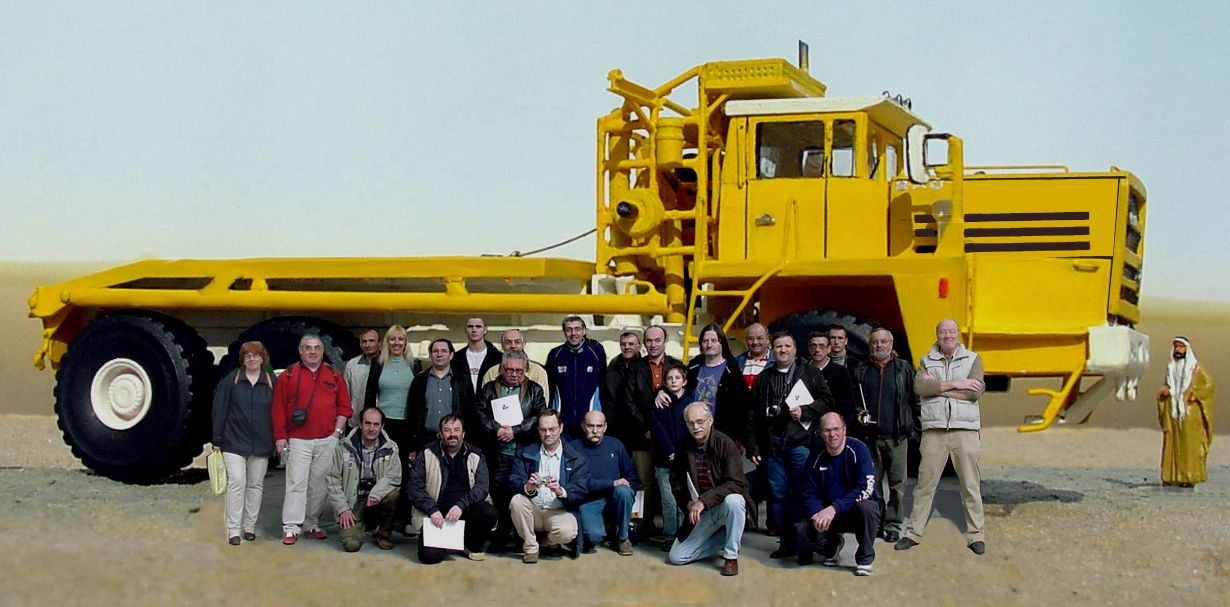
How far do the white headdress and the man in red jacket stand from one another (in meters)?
9.14

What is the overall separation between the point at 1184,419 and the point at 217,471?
9895 mm

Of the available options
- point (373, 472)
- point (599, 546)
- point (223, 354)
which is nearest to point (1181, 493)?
point (599, 546)

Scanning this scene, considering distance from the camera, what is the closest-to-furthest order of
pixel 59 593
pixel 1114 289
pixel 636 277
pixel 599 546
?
pixel 59 593 < pixel 599 546 < pixel 1114 289 < pixel 636 277

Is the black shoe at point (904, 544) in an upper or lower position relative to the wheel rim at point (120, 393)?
lower

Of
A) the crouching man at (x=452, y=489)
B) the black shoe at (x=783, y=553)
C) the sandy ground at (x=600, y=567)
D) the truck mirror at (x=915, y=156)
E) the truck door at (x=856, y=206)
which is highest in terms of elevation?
the truck mirror at (x=915, y=156)

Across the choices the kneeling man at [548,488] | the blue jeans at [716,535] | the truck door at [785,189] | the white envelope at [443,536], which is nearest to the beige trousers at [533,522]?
the kneeling man at [548,488]

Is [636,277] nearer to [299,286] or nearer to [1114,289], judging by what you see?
[299,286]

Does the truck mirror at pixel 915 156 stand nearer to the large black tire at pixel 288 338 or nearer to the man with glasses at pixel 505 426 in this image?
the man with glasses at pixel 505 426

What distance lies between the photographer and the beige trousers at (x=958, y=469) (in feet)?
32.0

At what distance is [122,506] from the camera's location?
1157 centimetres

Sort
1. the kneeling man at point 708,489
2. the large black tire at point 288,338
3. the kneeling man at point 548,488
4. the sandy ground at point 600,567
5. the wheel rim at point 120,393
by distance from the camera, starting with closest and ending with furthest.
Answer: the sandy ground at point 600,567, the kneeling man at point 708,489, the kneeling man at point 548,488, the large black tire at point 288,338, the wheel rim at point 120,393

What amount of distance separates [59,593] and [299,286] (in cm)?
541

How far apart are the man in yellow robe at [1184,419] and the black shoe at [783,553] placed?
7.15 meters

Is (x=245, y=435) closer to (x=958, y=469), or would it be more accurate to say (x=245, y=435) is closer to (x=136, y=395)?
(x=136, y=395)
